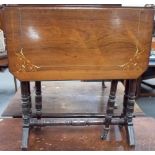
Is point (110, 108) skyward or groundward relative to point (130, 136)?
skyward

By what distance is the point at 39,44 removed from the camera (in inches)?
54.8

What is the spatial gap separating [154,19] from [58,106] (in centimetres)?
113

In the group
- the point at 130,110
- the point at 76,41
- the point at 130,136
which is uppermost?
the point at 76,41

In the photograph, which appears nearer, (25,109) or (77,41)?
(77,41)

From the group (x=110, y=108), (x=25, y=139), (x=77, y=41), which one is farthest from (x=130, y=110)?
(x=25, y=139)

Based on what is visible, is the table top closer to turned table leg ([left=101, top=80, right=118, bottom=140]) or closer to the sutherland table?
the sutherland table

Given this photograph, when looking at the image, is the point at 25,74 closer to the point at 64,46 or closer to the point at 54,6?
the point at 64,46

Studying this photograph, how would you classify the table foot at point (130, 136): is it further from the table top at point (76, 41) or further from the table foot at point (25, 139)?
the table foot at point (25, 139)

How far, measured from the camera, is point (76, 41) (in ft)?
4.56

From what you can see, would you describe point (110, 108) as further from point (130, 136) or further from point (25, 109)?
point (25, 109)

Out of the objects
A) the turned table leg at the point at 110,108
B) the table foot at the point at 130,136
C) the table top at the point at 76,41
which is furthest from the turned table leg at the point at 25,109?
the table foot at the point at 130,136

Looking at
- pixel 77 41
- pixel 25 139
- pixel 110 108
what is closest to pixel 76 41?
pixel 77 41

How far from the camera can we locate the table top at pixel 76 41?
135 cm

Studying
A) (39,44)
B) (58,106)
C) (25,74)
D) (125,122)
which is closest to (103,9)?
(39,44)
